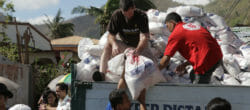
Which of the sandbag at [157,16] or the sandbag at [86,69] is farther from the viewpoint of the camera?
the sandbag at [157,16]

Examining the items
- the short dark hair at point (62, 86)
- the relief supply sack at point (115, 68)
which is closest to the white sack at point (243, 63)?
the relief supply sack at point (115, 68)

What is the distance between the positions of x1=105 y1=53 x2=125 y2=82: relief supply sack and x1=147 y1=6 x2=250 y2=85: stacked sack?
2.32 feet

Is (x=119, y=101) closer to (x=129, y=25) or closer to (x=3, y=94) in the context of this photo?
(x=3, y=94)

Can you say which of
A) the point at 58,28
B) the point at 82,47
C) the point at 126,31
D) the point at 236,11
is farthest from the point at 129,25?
the point at 236,11

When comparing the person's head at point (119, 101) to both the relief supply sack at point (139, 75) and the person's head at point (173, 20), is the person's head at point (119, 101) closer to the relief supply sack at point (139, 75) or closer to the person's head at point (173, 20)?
the relief supply sack at point (139, 75)

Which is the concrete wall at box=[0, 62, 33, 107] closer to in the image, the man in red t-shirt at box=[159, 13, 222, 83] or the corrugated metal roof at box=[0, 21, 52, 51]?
the man in red t-shirt at box=[159, 13, 222, 83]

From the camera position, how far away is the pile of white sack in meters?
4.16

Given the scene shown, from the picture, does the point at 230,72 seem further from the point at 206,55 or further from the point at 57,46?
the point at 57,46

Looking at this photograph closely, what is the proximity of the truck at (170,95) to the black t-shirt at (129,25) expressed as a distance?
903mm

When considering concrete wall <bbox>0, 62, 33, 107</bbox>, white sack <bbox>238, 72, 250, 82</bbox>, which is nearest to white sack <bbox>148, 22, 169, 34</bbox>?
white sack <bbox>238, 72, 250, 82</bbox>

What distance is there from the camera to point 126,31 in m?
4.52

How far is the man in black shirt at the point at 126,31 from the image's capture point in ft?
14.1

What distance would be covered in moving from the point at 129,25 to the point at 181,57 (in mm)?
958

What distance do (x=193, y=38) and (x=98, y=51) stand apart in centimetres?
141
